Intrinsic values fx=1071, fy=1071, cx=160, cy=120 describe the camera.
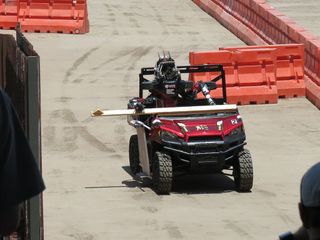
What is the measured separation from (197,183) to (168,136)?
1.33m

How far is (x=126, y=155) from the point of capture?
16234mm

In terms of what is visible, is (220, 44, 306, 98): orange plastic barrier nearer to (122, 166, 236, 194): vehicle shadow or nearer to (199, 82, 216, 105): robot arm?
(122, 166, 236, 194): vehicle shadow

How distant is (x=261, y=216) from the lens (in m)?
12.6

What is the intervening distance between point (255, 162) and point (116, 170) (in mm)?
2103

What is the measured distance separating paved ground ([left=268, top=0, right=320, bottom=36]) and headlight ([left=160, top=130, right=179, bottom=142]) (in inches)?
548

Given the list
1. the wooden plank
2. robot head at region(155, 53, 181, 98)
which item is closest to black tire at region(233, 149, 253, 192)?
the wooden plank

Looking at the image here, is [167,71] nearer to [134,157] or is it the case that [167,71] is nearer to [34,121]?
[134,157]

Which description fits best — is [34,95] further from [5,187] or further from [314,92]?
[314,92]

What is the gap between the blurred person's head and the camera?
3.28m

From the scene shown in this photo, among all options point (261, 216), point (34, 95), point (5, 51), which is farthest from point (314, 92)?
point (34, 95)

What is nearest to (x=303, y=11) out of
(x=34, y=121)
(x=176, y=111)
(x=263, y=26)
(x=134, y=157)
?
(x=263, y=26)

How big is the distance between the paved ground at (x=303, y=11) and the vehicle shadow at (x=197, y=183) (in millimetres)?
12561

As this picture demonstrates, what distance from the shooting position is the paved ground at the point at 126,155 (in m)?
12.3

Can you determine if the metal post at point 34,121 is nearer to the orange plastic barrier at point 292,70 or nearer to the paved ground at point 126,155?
the paved ground at point 126,155
